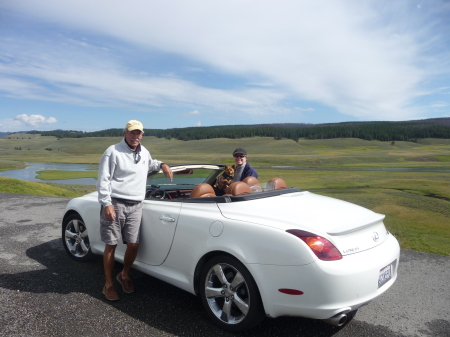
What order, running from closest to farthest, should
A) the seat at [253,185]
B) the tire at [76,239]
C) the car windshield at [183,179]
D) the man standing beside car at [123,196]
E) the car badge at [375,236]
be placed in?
the car badge at [375,236] < the man standing beside car at [123,196] < the seat at [253,185] < the car windshield at [183,179] < the tire at [76,239]

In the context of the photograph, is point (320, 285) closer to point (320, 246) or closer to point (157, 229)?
point (320, 246)

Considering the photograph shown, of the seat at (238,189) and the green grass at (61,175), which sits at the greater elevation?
the seat at (238,189)

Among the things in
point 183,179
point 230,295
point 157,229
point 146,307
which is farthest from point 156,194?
point 230,295

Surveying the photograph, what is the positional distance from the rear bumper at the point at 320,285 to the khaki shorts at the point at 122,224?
1556 millimetres

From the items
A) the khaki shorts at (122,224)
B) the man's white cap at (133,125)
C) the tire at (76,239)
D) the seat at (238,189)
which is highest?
the man's white cap at (133,125)

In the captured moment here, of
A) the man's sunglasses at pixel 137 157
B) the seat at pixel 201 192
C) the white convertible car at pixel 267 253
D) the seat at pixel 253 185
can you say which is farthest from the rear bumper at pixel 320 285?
the man's sunglasses at pixel 137 157

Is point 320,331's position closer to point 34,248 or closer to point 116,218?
point 116,218

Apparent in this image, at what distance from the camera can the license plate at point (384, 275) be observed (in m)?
2.91

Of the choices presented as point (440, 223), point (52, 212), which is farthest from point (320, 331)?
point (440, 223)

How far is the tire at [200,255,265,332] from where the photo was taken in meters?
2.87

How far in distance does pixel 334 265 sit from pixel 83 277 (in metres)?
3.20

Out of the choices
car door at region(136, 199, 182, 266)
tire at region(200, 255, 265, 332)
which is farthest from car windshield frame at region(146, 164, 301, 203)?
tire at region(200, 255, 265, 332)

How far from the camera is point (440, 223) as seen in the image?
1258cm

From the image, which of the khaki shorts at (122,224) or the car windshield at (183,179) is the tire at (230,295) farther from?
the car windshield at (183,179)
